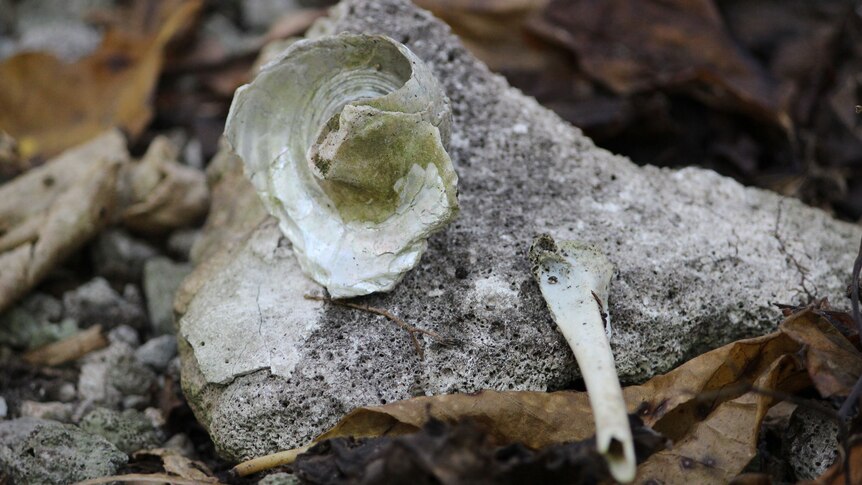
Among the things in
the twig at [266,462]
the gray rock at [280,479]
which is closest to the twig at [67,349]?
the twig at [266,462]

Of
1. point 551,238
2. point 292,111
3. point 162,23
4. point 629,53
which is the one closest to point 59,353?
point 292,111

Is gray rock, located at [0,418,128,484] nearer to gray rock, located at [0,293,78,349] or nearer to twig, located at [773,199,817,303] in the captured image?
gray rock, located at [0,293,78,349]

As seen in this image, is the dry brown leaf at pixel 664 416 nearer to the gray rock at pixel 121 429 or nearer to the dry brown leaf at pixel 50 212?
the gray rock at pixel 121 429

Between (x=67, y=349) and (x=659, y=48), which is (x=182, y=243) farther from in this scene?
(x=659, y=48)

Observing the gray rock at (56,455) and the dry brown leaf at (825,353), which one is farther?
the gray rock at (56,455)

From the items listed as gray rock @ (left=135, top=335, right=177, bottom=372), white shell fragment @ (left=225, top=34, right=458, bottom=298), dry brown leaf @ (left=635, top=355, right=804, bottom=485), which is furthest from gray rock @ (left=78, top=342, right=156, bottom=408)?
dry brown leaf @ (left=635, top=355, right=804, bottom=485)

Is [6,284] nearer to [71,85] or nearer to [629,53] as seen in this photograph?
[71,85]

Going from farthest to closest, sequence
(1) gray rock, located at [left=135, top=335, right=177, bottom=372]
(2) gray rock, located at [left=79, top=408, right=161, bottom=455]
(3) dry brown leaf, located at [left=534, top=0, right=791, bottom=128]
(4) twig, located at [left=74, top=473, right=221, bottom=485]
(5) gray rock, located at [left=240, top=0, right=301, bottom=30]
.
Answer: (5) gray rock, located at [left=240, top=0, right=301, bottom=30], (3) dry brown leaf, located at [left=534, top=0, right=791, bottom=128], (1) gray rock, located at [left=135, top=335, right=177, bottom=372], (2) gray rock, located at [left=79, top=408, right=161, bottom=455], (4) twig, located at [left=74, top=473, right=221, bottom=485]
